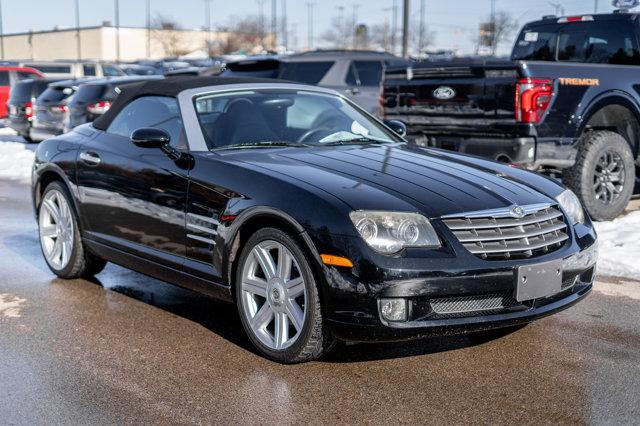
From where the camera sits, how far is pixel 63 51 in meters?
102

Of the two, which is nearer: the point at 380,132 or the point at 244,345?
the point at 244,345

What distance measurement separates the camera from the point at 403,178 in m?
4.82

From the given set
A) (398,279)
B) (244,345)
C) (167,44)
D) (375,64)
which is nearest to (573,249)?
(398,279)

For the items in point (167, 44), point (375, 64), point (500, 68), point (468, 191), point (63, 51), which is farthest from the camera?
point (63, 51)

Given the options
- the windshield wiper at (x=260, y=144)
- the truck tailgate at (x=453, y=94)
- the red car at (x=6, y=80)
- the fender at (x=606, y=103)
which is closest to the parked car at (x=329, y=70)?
the truck tailgate at (x=453, y=94)

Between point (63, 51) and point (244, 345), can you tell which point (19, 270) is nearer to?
point (244, 345)

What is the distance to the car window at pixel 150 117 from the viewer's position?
5688 millimetres

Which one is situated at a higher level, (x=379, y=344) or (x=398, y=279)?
(x=398, y=279)

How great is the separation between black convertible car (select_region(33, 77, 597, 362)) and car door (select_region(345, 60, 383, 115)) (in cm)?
783

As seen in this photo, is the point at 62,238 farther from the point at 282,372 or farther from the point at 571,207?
the point at 571,207

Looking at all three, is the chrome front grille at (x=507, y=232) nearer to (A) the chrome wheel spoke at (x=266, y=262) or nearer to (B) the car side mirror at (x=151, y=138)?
(A) the chrome wheel spoke at (x=266, y=262)

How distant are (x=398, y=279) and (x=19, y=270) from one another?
4.02 meters

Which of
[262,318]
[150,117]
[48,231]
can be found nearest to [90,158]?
[150,117]

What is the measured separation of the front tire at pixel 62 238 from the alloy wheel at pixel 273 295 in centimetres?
216
